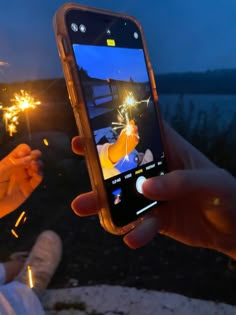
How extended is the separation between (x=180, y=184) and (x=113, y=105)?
160mm

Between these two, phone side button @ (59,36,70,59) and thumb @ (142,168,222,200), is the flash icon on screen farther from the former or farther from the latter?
thumb @ (142,168,222,200)

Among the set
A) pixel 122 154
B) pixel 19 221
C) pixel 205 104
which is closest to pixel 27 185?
pixel 122 154

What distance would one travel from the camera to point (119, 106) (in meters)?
0.66

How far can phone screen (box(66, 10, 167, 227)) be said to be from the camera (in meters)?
0.61

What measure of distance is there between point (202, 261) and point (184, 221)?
891 millimetres

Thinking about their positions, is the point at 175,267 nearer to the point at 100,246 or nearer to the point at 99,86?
the point at 100,246

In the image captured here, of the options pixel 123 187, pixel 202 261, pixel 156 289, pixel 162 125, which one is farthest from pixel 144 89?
pixel 202 261

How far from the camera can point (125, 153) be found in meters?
0.66

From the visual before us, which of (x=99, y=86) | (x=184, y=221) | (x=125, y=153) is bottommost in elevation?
(x=184, y=221)

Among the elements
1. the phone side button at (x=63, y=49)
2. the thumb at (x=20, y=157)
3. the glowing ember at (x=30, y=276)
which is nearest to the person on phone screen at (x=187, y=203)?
the phone side button at (x=63, y=49)

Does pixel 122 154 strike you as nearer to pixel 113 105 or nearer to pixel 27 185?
pixel 113 105

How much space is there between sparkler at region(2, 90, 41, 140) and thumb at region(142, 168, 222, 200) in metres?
1.01

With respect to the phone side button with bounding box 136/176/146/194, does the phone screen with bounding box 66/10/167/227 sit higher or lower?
higher

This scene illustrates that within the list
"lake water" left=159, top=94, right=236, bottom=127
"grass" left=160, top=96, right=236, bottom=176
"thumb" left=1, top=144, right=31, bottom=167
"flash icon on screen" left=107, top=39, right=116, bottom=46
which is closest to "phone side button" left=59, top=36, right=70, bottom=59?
"flash icon on screen" left=107, top=39, right=116, bottom=46
